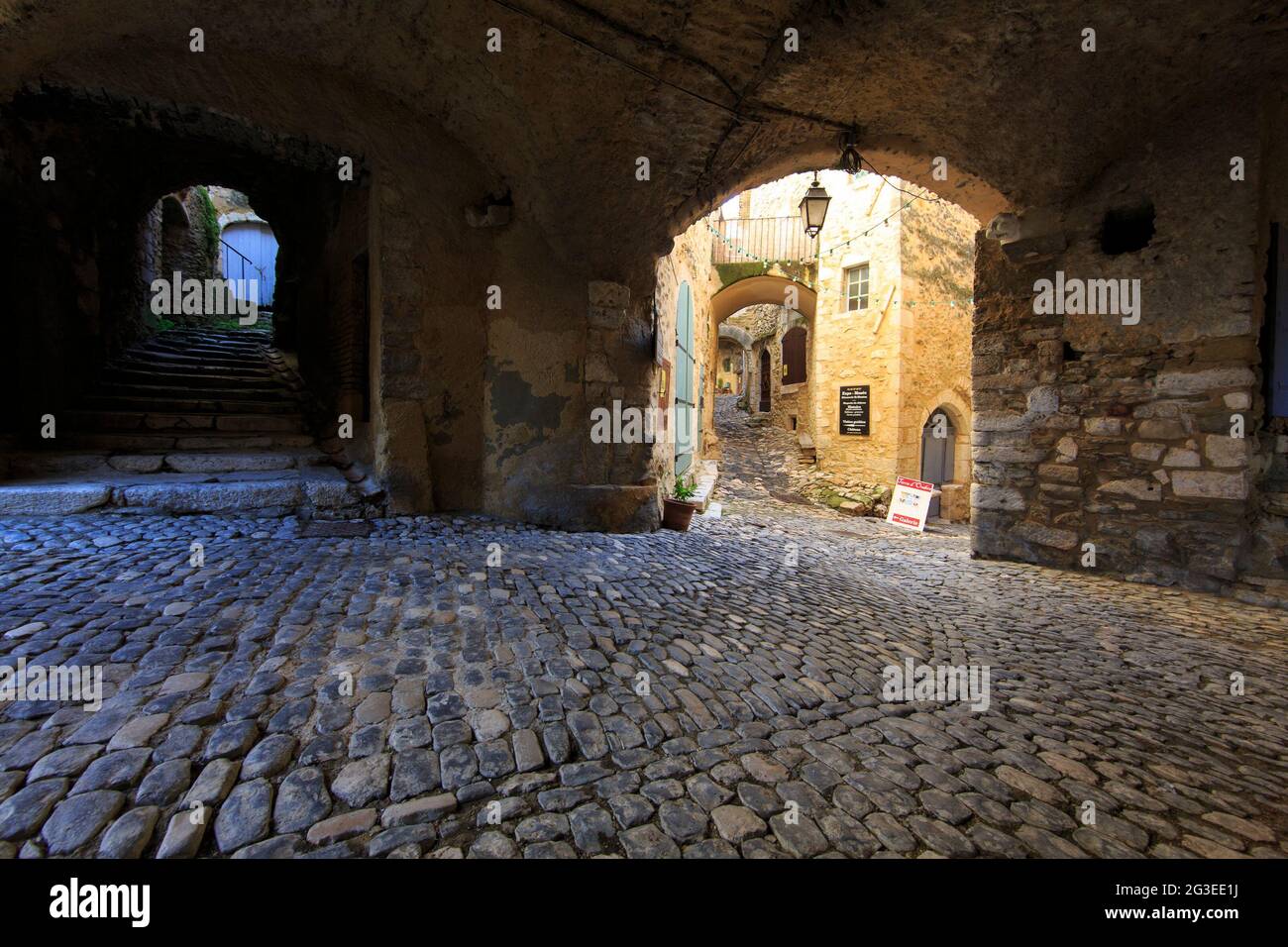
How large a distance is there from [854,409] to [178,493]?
39.7ft

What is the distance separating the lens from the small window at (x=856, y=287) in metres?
12.6

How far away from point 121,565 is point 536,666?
2.59 metres

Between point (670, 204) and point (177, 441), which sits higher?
point (670, 204)

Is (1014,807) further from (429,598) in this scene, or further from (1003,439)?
(1003,439)

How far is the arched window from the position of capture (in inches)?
627

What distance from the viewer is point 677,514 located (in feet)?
19.0

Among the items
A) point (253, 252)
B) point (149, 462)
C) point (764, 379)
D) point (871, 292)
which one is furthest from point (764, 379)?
point (253, 252)

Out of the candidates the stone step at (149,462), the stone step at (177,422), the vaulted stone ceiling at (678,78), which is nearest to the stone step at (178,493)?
the stone step at (149,462)

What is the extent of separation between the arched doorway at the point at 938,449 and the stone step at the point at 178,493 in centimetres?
1223

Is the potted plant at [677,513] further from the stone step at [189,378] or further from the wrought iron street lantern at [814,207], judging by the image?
the stone step at [189,378]

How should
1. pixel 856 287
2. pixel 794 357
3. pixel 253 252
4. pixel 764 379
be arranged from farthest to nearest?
pixel 764 379 < pixel 253 252 < pixel 794 357 < pixel 856 287

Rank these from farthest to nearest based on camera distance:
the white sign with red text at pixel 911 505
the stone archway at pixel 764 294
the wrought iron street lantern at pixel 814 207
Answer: the stone archway at pixel 764 294 < the white sign with red text at pixel 911 505 < the wrought iron street lantern at pixel 814 207

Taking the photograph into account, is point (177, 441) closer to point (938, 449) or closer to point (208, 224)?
point (208, 224)
